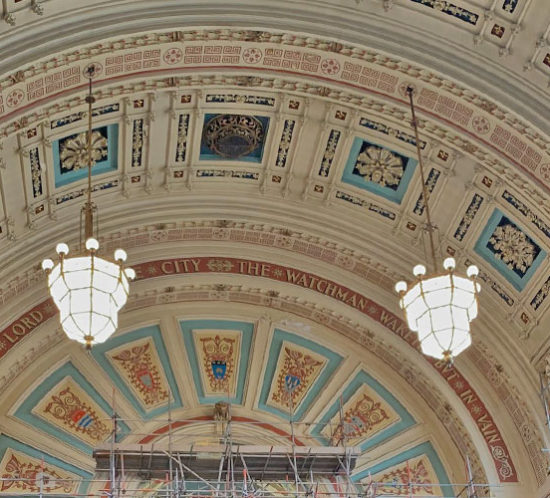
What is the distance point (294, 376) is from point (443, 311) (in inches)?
185

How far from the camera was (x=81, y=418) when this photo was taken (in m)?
13.3

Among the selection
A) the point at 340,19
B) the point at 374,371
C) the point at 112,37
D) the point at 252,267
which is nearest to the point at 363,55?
the point at 340,19

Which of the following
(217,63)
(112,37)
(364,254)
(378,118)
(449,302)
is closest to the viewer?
(449,302)

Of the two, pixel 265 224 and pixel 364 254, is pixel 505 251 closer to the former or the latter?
pixel 364 254

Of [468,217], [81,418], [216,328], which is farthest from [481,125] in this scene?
[81,418]

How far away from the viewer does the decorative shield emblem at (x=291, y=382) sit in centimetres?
1397

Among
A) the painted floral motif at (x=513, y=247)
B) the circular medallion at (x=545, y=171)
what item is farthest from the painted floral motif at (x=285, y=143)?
the circular medallion at (x=545, y=171)

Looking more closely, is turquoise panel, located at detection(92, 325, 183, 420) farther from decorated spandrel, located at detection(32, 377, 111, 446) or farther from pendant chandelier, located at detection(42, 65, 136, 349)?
pendant chandelier, located at detection(42, 65, 136, 349)

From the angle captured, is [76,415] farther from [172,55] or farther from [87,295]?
[172,55]

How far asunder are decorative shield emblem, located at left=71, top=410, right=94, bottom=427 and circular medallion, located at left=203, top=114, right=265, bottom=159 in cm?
368

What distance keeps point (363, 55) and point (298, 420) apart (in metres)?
5.09

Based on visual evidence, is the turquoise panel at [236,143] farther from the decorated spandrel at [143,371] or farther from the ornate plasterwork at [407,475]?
the ornate plasterwork at [407,475]

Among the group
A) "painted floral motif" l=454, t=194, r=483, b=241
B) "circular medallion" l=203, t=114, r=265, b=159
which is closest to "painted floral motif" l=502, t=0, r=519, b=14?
"painted floral motif" l=454, t=194, r=483, b=241

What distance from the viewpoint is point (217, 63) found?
11.4 meters
